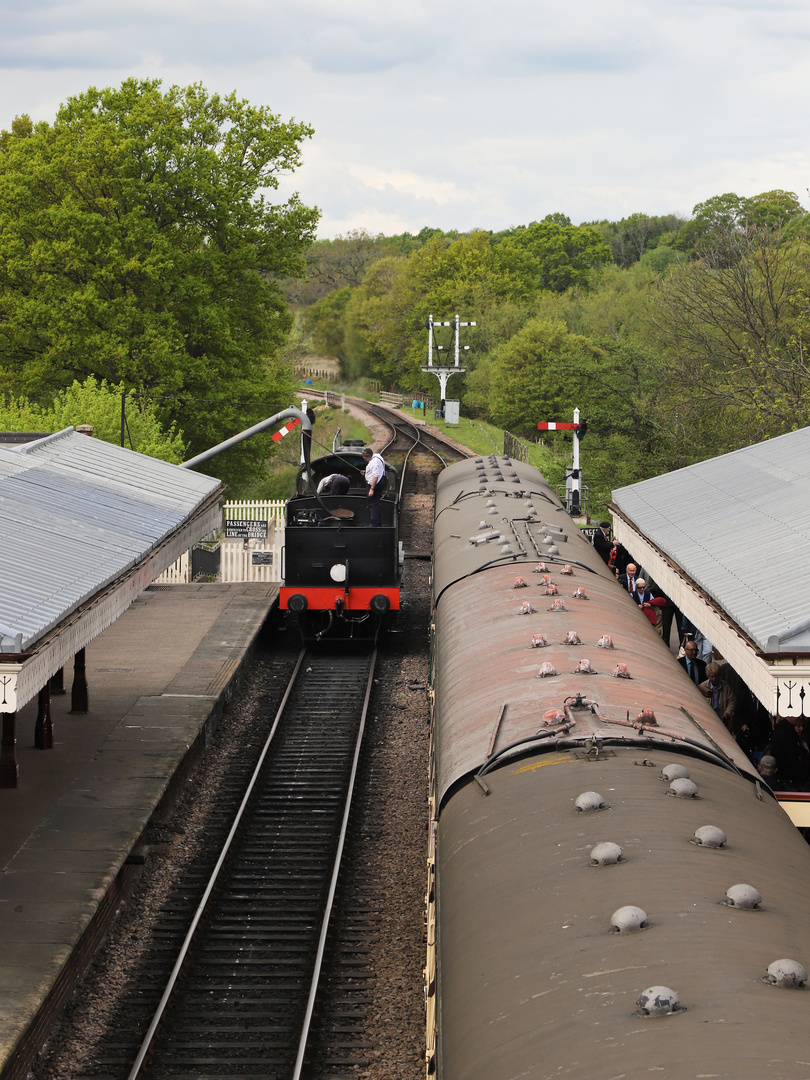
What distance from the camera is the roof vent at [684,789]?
5.77m

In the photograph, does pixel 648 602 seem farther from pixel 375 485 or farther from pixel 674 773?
→ pixel 674 773

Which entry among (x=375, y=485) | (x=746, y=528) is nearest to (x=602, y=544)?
(x=375, y=485)

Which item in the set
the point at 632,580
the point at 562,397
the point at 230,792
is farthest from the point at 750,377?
the point at 230,792

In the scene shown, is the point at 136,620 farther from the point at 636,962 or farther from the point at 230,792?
the point at 636,962

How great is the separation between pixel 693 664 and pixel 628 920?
8.04m

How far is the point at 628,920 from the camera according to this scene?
440 centimetres

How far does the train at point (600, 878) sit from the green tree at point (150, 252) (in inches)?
912

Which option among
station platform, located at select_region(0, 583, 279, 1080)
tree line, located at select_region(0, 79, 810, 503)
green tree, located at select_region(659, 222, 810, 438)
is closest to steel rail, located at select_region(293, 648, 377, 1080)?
station platform, located at select_region(0, 583, 279, 1080)

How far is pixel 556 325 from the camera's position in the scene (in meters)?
43.3

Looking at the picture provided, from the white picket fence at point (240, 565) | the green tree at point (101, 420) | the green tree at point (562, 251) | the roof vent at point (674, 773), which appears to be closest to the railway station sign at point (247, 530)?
the white picket fence at point (240, 565)

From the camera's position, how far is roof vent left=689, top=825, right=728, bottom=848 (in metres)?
5.17

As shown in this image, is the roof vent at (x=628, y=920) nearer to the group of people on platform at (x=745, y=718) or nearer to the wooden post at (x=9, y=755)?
the group of people on platform at (x=745, y=718)

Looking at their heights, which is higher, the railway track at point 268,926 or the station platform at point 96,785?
the station platform at point 96,785

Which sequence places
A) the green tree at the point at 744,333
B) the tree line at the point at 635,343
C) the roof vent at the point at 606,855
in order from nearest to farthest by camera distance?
1. the roof vent at the point at 606,855
2. the green tree at the point at 744,333
3. the tree line at the point at 635,343
